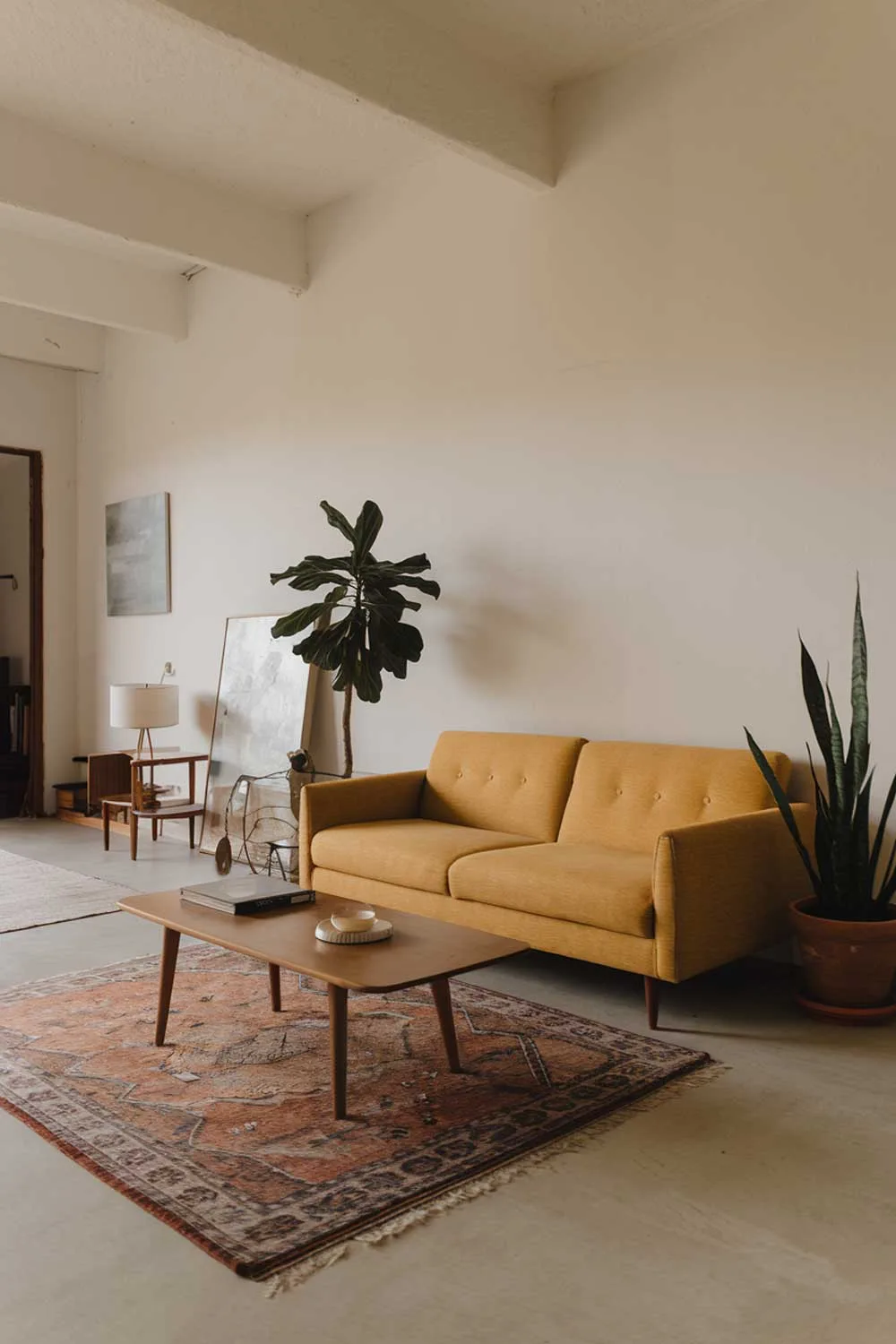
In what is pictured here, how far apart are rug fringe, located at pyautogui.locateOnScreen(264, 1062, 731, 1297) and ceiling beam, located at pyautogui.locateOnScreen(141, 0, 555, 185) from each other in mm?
3448

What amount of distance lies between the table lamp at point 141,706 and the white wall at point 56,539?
1718mm

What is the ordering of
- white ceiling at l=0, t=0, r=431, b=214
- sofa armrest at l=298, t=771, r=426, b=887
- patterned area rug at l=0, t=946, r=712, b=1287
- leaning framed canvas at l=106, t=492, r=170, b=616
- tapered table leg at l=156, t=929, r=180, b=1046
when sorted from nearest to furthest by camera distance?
patterned area rug at l=0, t=946, r=712, b=1287
tapered table leg at l=156, t=929, r=180, b=1046
white ceiling at l=0, t=0, r=431, b=214
sofa armrest at l=298, t=771, r=426, b=887
leaning framed canvas at l=106, t=492, r=170, b=616

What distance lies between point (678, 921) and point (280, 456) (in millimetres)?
3846

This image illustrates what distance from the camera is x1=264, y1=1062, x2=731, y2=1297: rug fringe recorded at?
1.98 m

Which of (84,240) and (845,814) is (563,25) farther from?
(84,240)

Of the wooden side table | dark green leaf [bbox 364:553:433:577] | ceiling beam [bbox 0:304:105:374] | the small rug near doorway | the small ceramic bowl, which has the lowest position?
the small rug near doorway

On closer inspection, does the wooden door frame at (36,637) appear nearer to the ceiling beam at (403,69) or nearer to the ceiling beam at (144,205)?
the ceiling beam at (144,205)

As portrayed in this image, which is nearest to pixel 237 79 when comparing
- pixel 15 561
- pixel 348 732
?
pixel 348 732

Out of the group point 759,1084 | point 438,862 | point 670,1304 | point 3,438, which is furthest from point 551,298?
point 3,438

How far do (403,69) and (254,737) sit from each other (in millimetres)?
3444

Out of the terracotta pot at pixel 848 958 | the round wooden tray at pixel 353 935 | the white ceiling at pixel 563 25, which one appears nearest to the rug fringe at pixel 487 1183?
the terracotta pot at pixel 848 958

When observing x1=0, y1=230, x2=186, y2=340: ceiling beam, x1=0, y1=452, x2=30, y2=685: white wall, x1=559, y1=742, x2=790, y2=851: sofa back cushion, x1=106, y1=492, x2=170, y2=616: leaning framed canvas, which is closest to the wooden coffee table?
x1=559, y1=742, x2=790, y2=851: sofa back cushion

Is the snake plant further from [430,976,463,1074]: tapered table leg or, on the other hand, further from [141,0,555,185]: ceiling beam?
[141,0,555,185]: ceiling beam

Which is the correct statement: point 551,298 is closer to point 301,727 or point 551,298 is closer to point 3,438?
point 301,727
